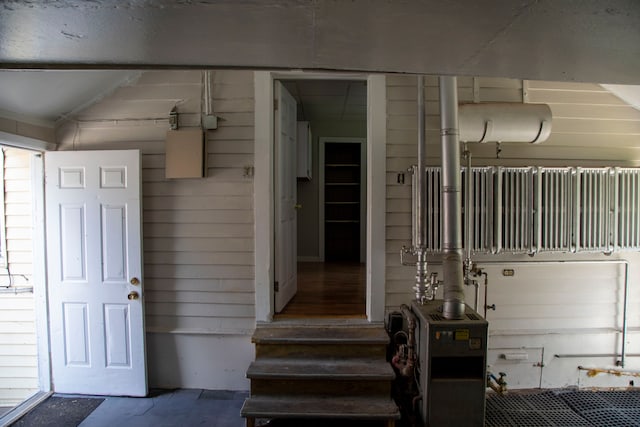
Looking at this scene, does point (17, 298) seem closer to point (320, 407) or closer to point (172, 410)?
point (172, 410)

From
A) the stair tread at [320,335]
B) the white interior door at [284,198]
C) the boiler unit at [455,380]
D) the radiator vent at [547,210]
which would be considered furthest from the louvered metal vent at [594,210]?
the white interior door at [284,198]

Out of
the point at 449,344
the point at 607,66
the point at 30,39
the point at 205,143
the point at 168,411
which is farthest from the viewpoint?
the point at 205,143

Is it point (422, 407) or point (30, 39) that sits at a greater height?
point (30, 39)

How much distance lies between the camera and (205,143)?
274 centimetres

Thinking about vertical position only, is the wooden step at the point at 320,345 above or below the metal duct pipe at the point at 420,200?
below

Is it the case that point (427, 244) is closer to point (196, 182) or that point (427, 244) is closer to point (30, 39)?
point (196, 182)

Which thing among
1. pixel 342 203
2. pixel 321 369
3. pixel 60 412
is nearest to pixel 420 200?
pixel 321 369

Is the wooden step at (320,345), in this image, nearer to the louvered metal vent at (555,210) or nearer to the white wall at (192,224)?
the white wall at (192,224)

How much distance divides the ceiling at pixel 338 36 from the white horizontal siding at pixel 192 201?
1.46 metres

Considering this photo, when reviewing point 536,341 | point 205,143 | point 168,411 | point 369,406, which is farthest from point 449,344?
point 205,143

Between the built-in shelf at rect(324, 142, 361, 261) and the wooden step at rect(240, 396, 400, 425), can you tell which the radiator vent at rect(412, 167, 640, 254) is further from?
the built-in shelf at rect(324, 142, 361, 261)

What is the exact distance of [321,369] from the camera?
7.73ft

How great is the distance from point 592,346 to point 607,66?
2.64 metres

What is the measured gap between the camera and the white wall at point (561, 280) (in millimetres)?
2811
